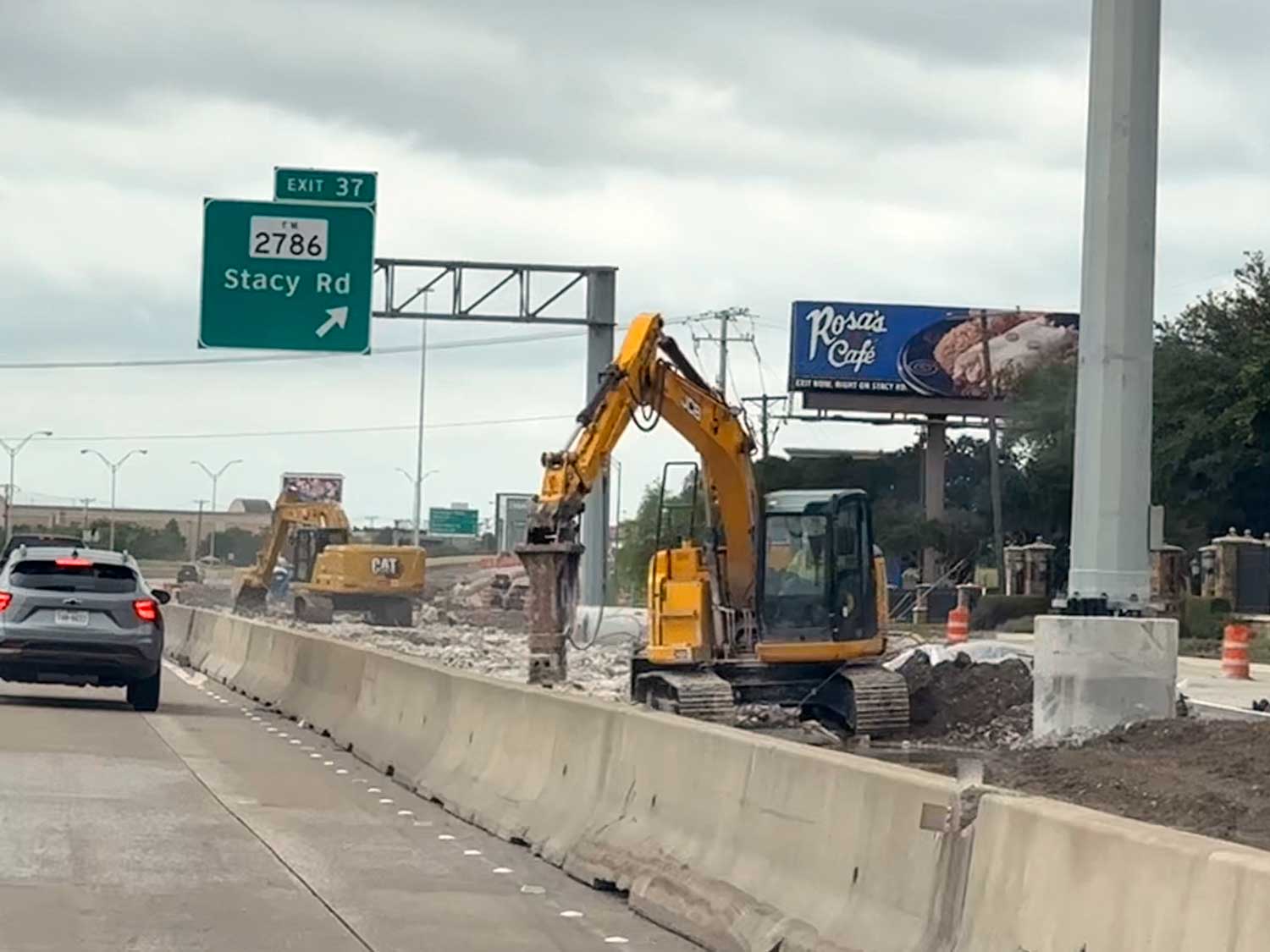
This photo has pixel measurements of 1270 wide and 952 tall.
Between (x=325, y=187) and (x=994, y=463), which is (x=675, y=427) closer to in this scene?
(x=325, y=187)

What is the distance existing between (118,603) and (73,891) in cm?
1325

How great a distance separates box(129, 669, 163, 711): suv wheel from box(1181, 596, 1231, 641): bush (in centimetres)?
3442

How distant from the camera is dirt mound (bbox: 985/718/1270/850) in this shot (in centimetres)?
1708

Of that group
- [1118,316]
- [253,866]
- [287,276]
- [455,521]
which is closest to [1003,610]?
[287,276]

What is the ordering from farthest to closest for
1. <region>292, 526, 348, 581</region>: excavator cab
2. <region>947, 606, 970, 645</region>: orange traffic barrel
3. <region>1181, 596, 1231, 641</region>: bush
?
<region>292, 526, 348, 581</region>: excavator cab < <region>1181, 596, 1231, 641</region>: bush < <region>947, 606, 970, 645</region>: orange traffic barrel

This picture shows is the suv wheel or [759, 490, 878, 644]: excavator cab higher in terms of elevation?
[759, 490, 878, 644]: excavator cab

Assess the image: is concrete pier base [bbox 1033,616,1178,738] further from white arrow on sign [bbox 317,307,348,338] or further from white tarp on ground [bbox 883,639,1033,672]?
white arrow on sign [bbox 317,307,348,338]

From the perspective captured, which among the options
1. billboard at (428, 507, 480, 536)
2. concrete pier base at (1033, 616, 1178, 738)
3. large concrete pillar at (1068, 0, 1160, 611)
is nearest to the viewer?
large concrete pillar at (1068, 0, 1160, 611)

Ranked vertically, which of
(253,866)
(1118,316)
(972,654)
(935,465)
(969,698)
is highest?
(935,465)

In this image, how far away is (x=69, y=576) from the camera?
80.9 ft

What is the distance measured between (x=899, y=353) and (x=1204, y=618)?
3690 cm

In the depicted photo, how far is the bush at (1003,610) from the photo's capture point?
65062 millimetres

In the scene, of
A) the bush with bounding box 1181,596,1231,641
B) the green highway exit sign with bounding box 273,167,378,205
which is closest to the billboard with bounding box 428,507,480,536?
the bush with bounding box 1181,596,1231,641

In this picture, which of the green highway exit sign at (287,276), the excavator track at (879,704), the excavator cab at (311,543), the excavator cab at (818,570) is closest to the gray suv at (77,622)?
the excavator cab at (818,570)
